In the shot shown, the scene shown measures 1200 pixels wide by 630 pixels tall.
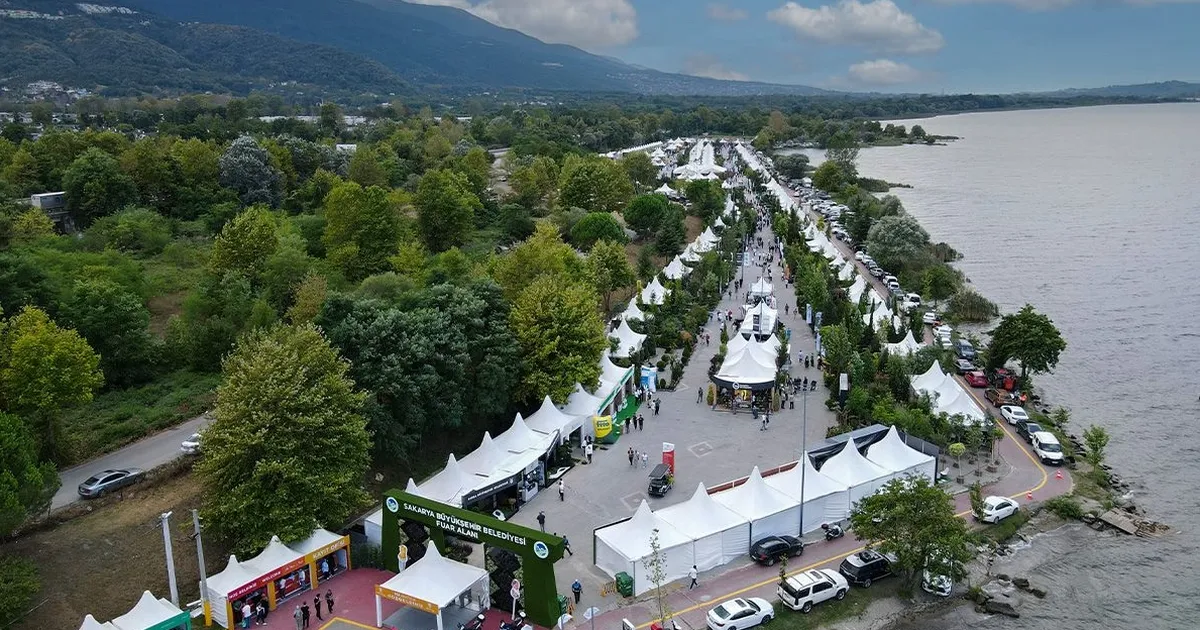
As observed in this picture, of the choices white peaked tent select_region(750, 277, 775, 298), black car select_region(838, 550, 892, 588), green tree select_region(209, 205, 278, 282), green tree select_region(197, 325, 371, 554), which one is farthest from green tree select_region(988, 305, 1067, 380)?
green tree select_region(209, 205, 278, 282)

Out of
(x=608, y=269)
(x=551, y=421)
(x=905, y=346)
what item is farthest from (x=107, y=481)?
(x=905, y=346)

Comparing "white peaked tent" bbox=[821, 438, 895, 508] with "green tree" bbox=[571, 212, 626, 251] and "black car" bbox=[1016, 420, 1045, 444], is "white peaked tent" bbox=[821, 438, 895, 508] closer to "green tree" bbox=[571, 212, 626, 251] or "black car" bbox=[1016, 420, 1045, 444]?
"black car" bbox=[1016, 420, 1045, 444]

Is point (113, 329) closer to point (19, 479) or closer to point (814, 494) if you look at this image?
point (19, 479)

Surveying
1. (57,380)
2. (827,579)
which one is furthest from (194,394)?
(827,579)

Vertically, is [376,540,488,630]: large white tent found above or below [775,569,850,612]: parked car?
above

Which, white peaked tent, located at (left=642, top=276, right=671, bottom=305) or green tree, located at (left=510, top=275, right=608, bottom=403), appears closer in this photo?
green tree, located at (left=510, top=275, right=608, bottom=403)

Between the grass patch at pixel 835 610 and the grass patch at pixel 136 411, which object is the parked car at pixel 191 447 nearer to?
the grass patch at pixel 136 411

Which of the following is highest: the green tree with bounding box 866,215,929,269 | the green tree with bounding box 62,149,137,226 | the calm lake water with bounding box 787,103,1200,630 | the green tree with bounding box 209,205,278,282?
Answer: the green tree with bounding box 62,149,137,226
